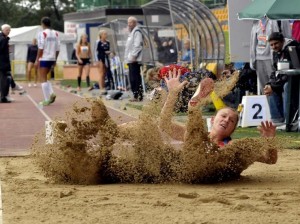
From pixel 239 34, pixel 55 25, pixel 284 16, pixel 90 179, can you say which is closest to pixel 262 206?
pixel 90 179

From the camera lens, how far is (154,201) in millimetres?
8742

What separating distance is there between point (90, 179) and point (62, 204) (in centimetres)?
157

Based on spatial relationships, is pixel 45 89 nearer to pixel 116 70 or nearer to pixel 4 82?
pixel 4 82

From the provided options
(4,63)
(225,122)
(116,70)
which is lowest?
(116,70)

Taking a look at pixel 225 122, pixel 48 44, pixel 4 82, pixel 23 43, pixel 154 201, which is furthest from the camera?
pixel 23 43

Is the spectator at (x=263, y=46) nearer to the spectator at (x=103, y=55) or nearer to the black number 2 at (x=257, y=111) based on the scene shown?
the black number 2 at (x=257, y=111)

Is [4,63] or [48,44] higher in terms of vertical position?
[48,44]

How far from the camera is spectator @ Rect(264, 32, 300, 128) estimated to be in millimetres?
17047

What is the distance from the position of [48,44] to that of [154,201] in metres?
17.1

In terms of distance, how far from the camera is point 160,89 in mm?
10727

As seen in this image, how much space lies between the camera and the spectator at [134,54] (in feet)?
88.1

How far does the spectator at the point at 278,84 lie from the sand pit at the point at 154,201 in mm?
6092

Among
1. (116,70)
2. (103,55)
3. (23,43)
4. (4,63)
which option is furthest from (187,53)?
(23,43)

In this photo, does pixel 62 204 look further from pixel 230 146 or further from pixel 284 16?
pixel 284 16
